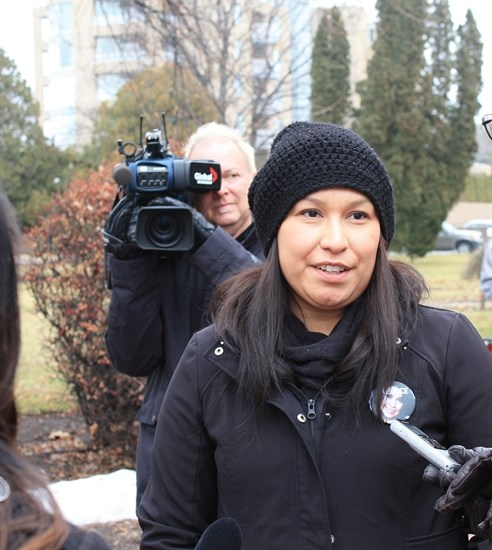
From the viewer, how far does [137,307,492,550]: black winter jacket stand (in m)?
1.92

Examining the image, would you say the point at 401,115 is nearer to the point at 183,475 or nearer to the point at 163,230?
the point at 163,230

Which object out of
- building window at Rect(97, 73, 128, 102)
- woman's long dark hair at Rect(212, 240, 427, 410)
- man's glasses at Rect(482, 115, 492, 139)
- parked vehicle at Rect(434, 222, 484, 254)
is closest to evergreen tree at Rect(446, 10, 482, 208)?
parked vehicle at Rect(434, 222, 484, 254)

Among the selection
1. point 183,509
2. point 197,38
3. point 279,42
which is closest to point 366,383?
point 183,509

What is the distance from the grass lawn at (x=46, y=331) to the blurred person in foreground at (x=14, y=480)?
2.8 inches

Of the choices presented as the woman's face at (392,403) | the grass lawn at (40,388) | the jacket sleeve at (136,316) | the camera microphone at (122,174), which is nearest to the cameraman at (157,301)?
the jacket sleeve at (136,316)

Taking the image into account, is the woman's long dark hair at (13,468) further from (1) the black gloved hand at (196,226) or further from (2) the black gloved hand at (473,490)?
(1) the black gloved hand at (196,226)

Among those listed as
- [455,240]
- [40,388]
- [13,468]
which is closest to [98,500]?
[13,468]

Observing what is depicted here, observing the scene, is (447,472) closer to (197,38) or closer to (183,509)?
(183,509)

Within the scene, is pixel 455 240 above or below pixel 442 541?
below

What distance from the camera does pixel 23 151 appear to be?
28.8m

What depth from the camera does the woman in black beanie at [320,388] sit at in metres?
1.93

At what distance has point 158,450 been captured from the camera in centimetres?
212

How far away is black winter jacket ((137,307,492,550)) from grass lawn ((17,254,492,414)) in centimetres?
33

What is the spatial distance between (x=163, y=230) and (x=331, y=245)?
117 centimetres
